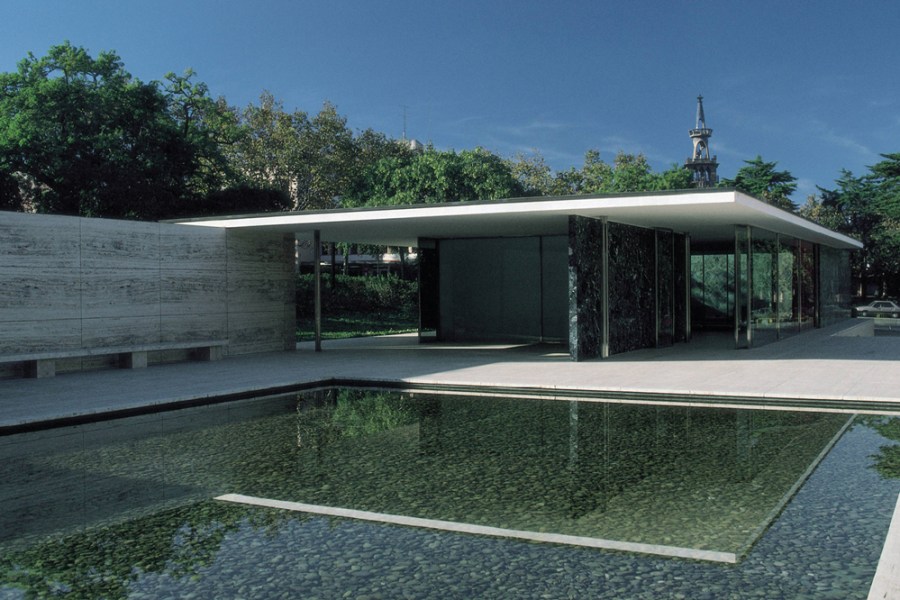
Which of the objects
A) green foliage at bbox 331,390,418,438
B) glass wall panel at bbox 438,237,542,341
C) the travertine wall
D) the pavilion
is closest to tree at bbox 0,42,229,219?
the pavilion

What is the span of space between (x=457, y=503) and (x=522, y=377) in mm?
6233

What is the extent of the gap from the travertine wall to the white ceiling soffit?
2.90ft

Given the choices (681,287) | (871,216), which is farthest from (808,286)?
(871,216)

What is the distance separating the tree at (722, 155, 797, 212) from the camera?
5438 centimetres

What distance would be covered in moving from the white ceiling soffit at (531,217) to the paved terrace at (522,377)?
8.17 ft

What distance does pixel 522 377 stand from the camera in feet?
37.9

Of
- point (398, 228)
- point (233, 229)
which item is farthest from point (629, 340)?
point (233, 229)

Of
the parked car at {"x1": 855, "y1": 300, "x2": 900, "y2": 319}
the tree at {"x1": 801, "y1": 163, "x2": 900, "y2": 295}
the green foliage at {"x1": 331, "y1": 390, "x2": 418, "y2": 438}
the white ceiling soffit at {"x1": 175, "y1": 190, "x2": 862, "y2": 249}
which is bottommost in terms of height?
the green foliage at {"x1": 331, "y1": 390, "x2": 418, "y2": 438}

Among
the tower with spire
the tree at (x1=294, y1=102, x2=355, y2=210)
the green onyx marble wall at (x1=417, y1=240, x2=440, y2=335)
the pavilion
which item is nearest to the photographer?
the pavilion

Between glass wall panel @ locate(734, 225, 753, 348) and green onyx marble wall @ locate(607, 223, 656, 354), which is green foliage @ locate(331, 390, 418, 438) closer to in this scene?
green onyx marble wall @ locate(607, 223, 656, 354)

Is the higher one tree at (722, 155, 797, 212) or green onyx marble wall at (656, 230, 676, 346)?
tree at (722, 155, 797, 212)

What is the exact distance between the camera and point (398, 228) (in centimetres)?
1670

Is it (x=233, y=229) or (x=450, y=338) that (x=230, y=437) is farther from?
(x=450, y=338)

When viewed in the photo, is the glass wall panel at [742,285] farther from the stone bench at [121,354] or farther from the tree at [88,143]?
the tree at [88,143]
